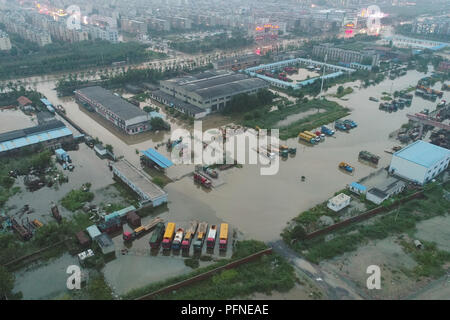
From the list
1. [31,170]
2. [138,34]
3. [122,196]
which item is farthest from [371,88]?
[138,34]

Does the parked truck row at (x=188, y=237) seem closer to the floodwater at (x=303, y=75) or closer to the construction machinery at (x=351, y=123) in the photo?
the construction machinery at (x=351, y=123)

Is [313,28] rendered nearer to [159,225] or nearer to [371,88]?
[371,88]

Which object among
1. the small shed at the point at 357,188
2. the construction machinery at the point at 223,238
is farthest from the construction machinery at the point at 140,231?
the small shed at the point at 357,188

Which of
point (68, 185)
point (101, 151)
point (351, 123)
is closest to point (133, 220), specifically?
point (68, 185)

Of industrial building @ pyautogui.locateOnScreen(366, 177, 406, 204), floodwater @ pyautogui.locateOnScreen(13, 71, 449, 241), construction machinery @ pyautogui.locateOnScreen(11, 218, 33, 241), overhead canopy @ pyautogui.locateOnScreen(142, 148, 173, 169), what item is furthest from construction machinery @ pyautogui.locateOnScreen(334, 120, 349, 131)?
construction machinery @ pyautogui.locateOnScreen(11, 218, 33, 241)

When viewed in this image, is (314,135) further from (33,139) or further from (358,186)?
(33,139)

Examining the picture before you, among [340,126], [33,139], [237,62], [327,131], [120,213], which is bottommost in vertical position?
[120,213]

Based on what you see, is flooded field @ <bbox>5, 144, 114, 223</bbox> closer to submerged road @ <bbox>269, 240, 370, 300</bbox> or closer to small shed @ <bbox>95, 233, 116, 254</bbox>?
small shed @ <bbox>95, 233, 116, 254</bbox>
